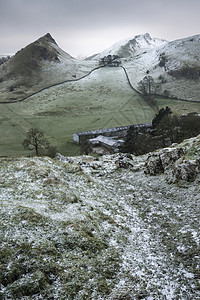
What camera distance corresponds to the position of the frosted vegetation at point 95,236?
8.93m

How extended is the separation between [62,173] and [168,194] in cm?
1166

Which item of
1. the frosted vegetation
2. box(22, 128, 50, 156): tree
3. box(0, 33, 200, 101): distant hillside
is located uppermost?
box(0, 33, 200, 101): distant hillside

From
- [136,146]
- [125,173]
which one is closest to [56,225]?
[125,173]

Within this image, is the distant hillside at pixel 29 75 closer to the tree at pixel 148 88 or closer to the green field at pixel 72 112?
the green field at pixel 72 112

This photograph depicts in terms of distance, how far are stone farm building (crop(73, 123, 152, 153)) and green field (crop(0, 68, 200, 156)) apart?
15.3 ft

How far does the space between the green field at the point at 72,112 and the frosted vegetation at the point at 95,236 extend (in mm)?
45494

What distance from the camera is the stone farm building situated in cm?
6812

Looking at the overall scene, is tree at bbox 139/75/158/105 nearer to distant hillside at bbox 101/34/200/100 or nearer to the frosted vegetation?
distant hillside at bbox 101/34/200/100

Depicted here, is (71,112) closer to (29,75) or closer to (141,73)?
(141,73)

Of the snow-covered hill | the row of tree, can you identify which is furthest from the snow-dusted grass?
the snow-covered hill

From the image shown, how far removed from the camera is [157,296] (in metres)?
8.99

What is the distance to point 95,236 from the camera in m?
12.6

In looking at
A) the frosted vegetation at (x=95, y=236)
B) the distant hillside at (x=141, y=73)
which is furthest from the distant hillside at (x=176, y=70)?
the frosted vegetation at (x=95, y=236)

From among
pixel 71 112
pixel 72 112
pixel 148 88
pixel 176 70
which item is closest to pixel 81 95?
pixel 72 112
